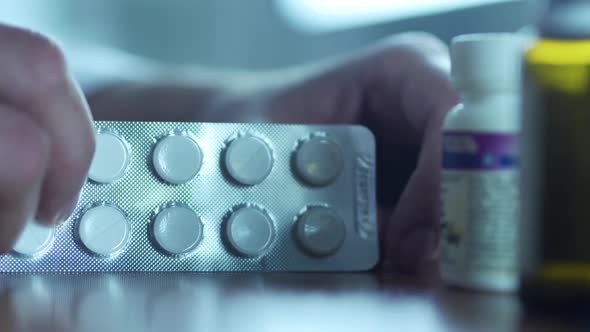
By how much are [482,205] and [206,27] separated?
2.76m

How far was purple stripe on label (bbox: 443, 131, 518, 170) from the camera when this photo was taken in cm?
56

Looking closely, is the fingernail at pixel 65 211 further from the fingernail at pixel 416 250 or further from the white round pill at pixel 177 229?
the fingernail at pixel 416 250

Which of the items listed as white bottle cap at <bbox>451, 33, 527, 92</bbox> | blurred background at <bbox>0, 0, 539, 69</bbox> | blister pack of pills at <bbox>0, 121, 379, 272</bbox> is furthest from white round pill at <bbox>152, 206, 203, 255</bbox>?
blurred background at <bbox>0, 0, 539, 69</bbox>

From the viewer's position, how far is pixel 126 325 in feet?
1.53

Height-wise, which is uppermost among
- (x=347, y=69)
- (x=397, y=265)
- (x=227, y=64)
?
(x=347, y=69)

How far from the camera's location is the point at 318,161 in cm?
73

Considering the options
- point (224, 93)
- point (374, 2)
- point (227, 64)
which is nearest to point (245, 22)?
point (227, 64)

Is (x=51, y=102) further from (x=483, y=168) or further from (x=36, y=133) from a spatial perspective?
(x=483, y=168)

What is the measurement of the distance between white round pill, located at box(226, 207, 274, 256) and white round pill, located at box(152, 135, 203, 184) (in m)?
0.04

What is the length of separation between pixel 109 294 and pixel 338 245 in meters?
0.20

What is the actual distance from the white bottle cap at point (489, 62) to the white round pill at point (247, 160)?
7.0 inches

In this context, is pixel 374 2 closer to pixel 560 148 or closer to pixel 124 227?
pixel 124 227

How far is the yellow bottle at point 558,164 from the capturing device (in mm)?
453

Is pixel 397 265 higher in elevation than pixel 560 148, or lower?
lower
